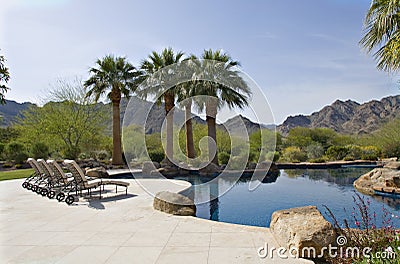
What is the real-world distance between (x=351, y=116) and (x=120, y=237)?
72.5m

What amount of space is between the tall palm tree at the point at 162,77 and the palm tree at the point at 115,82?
48.5 inches

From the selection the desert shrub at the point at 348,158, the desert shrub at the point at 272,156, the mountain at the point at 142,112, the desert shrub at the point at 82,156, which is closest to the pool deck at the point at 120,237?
the mountain at the point at 142,112

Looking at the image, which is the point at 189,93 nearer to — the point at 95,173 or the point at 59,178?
the point at 95,173

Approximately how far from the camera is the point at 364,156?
2384 centimetres

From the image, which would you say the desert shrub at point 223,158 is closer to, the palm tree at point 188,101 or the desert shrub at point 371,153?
the palm tree at point 188,101

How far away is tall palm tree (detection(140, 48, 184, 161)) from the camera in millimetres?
17844

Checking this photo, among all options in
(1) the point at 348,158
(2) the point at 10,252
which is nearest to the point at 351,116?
(1) the point at 348,158

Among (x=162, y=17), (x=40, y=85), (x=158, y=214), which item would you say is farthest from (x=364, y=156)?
(x=40, y=85)

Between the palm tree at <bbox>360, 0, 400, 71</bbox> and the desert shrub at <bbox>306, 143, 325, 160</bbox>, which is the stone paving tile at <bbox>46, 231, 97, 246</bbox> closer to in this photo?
the palm tree at <bbox>360, 0, 400, 71</bbox>

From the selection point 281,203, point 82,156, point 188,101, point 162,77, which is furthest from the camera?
point 82,156

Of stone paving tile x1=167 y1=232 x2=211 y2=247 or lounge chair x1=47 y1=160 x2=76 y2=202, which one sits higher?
lounge chair x1=47 y1=160 x2=76 y2=202

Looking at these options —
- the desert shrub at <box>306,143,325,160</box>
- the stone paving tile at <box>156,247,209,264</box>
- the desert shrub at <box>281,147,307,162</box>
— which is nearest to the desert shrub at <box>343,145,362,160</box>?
the desert shrub at <box>306,143,325,160</box>

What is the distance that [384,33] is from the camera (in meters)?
8.15

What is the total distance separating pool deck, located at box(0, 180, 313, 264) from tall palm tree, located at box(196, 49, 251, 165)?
10.7 metres
